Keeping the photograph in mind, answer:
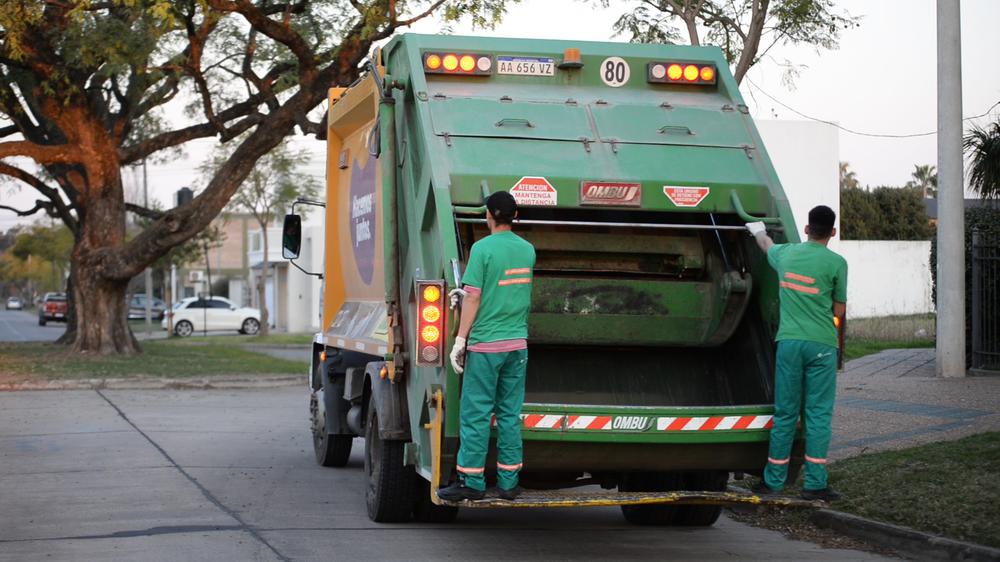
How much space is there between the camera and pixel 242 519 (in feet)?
Result: 27.3

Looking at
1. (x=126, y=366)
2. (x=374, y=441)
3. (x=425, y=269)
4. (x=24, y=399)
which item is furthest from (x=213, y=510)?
(x=126, y=366)

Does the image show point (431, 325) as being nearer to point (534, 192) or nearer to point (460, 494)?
point (460, 494)

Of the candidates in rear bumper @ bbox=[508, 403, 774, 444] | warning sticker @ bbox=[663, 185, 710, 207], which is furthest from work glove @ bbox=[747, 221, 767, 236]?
rear bumper @ bbox=[508, 403, 774, 444]

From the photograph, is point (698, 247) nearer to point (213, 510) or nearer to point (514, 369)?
point (514, 369)

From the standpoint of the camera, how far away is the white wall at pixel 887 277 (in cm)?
3881

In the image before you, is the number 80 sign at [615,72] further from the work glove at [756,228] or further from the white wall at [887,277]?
the white wall at [887,277]

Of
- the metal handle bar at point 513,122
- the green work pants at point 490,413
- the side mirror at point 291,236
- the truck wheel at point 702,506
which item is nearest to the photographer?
the green work pants at point 490,413

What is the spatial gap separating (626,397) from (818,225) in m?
1.64

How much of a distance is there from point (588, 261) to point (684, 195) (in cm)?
75

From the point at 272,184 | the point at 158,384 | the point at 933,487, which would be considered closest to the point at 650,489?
the point at 933,487

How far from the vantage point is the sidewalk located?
35.0ft

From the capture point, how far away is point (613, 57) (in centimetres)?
809

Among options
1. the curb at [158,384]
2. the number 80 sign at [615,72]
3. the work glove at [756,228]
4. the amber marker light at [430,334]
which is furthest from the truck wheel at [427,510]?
the curb at [158,384]

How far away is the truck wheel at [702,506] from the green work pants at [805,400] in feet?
2.00
